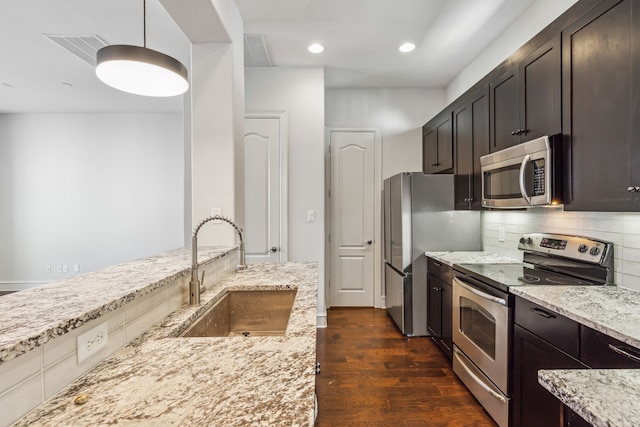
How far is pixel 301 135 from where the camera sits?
353 centimetres

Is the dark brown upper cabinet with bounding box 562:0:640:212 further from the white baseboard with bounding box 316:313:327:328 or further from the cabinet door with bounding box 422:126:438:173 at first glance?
the white baseboard with bounding box 316:313:327:328

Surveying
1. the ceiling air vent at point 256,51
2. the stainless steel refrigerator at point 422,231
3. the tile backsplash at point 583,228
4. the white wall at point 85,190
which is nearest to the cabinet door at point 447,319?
the stainless steel refrigerator at point 422,231

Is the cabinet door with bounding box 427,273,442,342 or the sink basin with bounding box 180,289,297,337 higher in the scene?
the sink basin with bounding box 180,289,297,337

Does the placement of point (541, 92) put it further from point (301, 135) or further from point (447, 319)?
point (301, 135)

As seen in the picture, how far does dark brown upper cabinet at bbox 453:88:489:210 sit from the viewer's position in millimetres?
2617

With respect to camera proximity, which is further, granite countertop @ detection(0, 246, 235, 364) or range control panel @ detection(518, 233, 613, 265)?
range control panel @ detection(518, 233, 613, 265)

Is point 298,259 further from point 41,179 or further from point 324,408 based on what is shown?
point 41,179

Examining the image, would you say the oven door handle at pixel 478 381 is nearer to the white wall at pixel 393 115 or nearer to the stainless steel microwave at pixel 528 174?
the stainless steel microwave at pixel 528 174

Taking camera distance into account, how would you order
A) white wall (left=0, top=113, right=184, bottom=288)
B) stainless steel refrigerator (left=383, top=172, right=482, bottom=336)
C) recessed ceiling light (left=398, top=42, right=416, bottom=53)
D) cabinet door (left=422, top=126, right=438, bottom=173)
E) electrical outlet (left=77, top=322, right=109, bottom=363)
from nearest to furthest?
electrical outlet (left=77, top=322, right=109, bottom=363)
recessed ceiling light (left=398, top=42, right=416, bottom=53)
stainless steel refrigerator (left=383, top=172, right=482, bottom=336)
cabinet door (left=422, top=126, right=438, bottom=173)
white wall (left=0, top=113, right=184, bottom=288)

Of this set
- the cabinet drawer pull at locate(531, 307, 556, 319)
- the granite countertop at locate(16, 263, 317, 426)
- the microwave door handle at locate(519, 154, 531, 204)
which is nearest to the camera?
the granite countertop at locate(16, 263, 317, 426)

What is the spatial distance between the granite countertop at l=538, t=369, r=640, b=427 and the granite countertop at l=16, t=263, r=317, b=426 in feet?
1.96

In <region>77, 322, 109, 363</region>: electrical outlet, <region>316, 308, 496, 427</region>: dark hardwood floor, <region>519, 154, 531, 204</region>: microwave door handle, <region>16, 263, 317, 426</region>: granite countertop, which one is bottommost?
<region>316, 308, 496, 427</region>: dark hardwood floor

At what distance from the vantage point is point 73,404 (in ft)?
2.24

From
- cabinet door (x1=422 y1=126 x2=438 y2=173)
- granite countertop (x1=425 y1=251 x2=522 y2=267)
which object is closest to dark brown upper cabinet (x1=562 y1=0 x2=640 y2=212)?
granite countertop (x1=425 y1=251 x2=522 y2=267)
